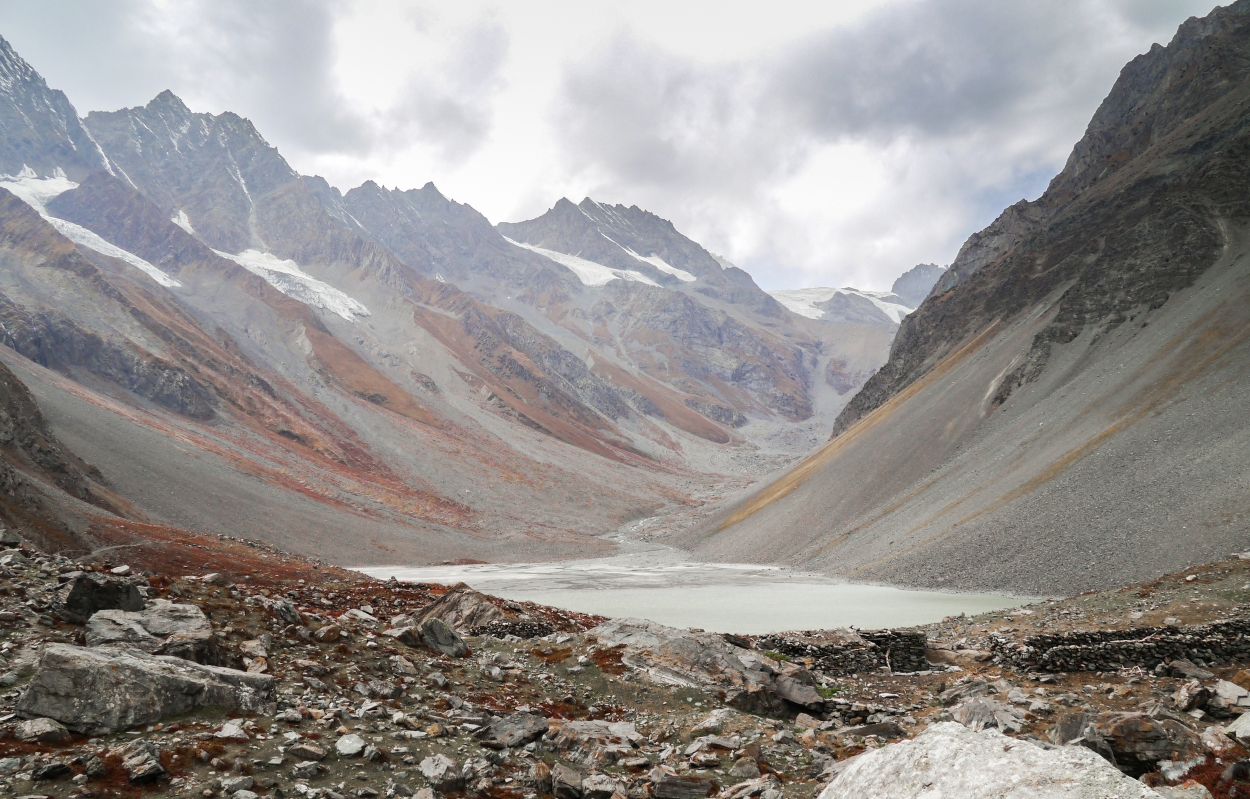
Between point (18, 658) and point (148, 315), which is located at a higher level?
point (148, 315)

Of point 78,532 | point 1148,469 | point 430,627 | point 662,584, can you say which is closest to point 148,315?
point 78,532

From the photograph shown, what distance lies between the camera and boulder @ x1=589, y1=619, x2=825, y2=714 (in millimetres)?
15461

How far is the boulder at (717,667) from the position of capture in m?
15.5

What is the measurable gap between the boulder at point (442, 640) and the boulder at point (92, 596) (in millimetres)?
6586

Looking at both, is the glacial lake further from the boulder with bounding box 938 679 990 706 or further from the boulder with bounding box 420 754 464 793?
the boulder with bounding box 420 754 464 793

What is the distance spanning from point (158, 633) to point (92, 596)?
159 centimetres

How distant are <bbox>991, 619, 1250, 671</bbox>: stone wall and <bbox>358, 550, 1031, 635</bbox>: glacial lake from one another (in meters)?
13.8

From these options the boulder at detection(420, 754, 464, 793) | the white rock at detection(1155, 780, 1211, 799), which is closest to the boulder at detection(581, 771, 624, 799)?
the boulder at detection(420, 754, 464, 793)

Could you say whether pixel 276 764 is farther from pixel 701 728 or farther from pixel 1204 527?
pixel 1204 527

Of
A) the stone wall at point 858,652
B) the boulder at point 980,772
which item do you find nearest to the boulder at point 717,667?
the stone wall at point 858,652

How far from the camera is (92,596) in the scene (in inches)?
469

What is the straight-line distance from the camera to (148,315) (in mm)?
148000

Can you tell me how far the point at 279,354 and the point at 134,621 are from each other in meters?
195

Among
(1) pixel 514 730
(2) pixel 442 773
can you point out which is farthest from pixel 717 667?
(2) pixel 442 773
